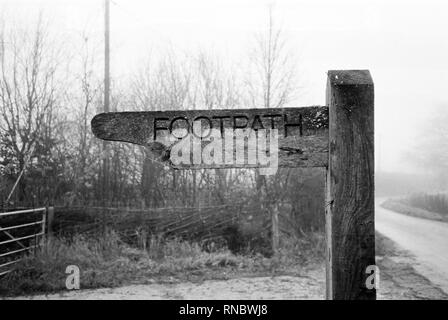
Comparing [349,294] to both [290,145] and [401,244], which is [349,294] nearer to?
[290,145]

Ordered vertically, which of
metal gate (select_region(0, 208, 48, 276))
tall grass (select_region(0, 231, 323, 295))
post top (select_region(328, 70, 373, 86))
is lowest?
tall grass (select_region(0, 231, 323, 295))

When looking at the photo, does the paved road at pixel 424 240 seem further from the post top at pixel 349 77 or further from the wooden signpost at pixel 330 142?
the post top at pixel 349 77

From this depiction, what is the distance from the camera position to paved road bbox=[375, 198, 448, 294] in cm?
841

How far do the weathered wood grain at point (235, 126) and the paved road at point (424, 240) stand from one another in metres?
6.44

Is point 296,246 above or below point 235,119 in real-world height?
below

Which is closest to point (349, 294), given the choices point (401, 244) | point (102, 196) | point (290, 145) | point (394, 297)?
point (290, 145)

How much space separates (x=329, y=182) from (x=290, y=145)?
26 cm

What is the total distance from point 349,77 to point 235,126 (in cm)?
60

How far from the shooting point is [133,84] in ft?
41.9

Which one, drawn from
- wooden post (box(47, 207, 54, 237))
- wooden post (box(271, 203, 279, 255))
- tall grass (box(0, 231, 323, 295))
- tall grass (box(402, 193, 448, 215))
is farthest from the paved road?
wooden post (box(47, 207, 54, 237))

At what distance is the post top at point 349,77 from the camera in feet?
6.17

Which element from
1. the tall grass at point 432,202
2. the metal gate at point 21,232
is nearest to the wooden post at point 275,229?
the metal gate at point 21,232

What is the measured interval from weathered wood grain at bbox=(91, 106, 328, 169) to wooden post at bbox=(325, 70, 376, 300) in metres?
0.12

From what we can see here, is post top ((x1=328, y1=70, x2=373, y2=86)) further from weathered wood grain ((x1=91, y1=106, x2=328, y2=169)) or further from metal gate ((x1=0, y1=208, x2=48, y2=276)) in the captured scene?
metal gate ((x1=0, y1=208, x2=48, y2=276))
